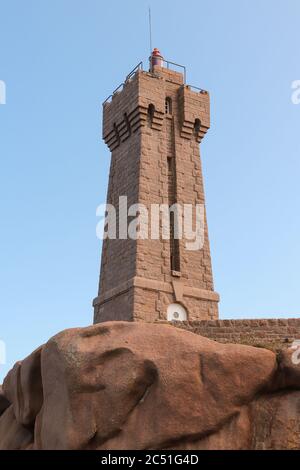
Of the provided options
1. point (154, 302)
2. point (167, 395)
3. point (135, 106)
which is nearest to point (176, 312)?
point (154, 302)

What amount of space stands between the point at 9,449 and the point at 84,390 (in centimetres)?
250

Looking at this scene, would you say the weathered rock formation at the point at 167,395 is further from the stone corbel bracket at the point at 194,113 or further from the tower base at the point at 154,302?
the stone corbel bracket at the point at 194,113

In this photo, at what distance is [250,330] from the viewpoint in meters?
15.3

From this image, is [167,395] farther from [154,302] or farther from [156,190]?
[156,190]

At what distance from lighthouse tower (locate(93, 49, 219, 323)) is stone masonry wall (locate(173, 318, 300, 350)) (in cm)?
1097

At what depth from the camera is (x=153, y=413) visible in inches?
457

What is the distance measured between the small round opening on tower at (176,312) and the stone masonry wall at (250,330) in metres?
11.7

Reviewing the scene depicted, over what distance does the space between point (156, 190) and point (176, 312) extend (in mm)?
5664

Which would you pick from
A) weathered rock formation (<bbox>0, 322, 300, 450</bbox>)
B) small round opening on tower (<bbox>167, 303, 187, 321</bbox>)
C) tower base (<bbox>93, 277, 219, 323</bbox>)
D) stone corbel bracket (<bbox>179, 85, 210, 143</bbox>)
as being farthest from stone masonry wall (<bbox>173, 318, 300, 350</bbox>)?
stone corbel bracket (<bbox>179, 85, 210, 143</bbox>)

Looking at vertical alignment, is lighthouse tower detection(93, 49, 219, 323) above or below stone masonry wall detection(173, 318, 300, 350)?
above

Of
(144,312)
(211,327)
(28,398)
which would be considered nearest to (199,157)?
(144,312)

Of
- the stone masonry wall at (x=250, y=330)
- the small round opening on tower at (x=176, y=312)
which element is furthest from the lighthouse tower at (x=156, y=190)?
the stone masonry wall at (x=250, y=330)

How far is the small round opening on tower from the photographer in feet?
89.4

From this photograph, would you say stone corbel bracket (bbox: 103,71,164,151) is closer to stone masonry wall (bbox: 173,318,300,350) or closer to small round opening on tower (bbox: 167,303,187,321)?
small round opening on tower (bbox: 167,303,187,321)
